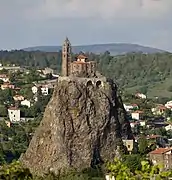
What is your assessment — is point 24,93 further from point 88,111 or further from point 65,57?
point 88,111

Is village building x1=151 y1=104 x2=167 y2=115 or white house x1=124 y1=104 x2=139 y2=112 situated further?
village building x1=151 y1=104 x2=167 y2=115

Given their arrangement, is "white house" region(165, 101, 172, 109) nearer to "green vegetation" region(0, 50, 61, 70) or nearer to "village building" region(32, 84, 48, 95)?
"village building" region(32, 84, 48, 95)

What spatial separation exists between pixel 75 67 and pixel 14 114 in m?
25.5

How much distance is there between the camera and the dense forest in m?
121

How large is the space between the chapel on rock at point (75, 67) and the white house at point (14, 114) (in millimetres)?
20545

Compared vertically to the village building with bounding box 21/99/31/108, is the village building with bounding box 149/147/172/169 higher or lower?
higher

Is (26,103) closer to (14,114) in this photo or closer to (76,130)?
(14,114)

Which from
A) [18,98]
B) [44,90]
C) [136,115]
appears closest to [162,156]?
[136,115]

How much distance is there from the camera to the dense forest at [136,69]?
396ft

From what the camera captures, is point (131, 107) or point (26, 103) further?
point (131, 107)

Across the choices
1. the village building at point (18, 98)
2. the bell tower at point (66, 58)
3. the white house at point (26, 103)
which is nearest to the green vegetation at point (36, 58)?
the village building at point (18, 98)

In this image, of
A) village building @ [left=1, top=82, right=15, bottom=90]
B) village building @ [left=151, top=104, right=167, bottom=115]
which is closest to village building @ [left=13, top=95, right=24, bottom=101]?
village building @ [left=1, top=82, right=15, bottom=90]

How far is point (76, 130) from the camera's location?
46875 millimetres

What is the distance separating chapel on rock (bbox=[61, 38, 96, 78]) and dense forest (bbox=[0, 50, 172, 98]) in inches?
2473
